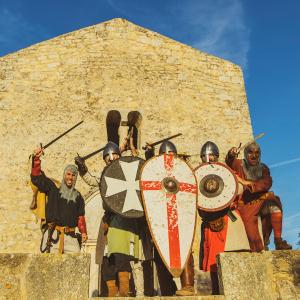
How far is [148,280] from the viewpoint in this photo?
4.22 metres

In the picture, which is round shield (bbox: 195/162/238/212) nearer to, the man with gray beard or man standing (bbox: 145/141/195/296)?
the man with gray beard

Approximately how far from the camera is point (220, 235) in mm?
3688

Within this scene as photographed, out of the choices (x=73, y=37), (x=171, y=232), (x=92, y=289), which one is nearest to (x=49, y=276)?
(x=171, y=232)

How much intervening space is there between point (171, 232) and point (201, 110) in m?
4.71

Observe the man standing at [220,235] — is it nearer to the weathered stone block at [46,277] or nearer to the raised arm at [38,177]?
the weathered stone block at [46,277]

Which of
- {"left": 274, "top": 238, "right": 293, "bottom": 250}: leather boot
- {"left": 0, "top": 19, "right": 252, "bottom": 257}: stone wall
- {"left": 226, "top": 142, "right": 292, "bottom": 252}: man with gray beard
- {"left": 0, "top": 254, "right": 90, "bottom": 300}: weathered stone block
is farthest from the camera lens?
{"left": 0, "top": 19, "right": 252, "bottom": 257}: stone wall

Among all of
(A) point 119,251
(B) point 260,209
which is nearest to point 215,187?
(B) point 260,209

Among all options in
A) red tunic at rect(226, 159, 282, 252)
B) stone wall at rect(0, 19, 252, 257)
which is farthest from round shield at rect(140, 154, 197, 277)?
stone wall at rect(0, 19, 252, 257)

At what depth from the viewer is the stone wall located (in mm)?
6832

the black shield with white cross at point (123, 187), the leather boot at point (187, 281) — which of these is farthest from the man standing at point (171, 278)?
the black shield with white cross at point (123, 187)

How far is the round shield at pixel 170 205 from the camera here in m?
3.11

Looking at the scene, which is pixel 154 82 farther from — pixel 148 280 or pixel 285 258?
pixel 285 258

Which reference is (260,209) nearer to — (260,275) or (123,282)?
(260,275)

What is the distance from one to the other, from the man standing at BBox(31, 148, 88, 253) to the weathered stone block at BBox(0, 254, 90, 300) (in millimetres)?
923
